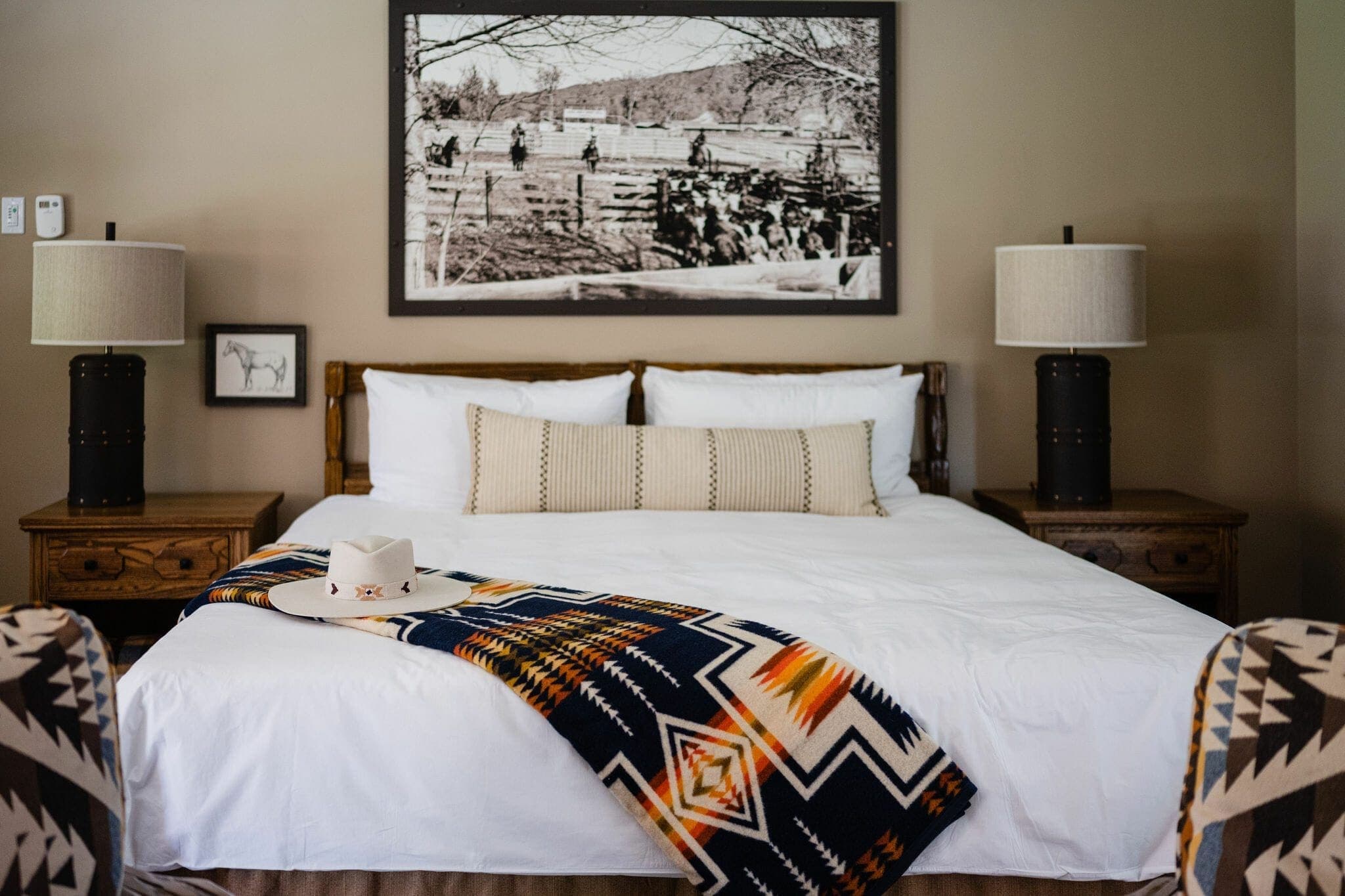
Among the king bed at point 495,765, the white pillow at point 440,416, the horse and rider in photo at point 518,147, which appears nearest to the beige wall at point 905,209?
the white pillow at point 440,416

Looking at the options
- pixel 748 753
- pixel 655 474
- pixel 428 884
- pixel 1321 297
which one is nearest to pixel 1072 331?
pixel 1321 297

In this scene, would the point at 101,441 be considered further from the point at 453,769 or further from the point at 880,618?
the point at 880,618

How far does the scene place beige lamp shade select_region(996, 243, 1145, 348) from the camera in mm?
3010

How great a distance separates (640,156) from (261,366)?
4.47 feet

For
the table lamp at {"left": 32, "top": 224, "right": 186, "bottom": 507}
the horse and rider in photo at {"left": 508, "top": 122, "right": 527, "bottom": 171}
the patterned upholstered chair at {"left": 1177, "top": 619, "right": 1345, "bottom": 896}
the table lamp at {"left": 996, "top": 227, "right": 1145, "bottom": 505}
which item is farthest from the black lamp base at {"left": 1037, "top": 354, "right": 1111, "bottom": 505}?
the table lamp at {"left": 32, "top": 224, "right": 186, "bottom": 507}

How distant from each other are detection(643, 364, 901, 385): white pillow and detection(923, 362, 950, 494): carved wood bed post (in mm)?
161

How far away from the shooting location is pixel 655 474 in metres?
2.84

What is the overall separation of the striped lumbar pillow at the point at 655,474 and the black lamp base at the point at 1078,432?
0.62 metres

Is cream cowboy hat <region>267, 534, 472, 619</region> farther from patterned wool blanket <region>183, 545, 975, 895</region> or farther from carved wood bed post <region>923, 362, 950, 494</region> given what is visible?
carved wood bed post <region>923, 362, 950, 494</region>

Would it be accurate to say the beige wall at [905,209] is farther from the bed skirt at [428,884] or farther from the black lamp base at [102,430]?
the bed skirt at [428,884]

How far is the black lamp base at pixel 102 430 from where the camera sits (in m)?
2.98

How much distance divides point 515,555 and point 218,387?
1608mm

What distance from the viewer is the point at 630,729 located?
1445 millimetres

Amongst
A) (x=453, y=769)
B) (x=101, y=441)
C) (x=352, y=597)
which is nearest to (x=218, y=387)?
(x=101, y=441)
